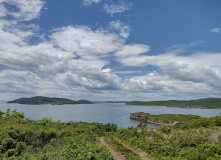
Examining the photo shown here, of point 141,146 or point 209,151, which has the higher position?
point 209,151

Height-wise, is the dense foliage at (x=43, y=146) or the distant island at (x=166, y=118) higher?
the dense foliage at (x=43, y=146)

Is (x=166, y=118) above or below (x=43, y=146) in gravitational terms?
below

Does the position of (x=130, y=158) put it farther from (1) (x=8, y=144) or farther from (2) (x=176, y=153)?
(1) (x=8, y=144)

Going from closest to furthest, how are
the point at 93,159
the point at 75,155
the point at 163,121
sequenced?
the point at 93,159 → the point at 75,155 → the point at 163,121

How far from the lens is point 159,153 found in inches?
A: 690

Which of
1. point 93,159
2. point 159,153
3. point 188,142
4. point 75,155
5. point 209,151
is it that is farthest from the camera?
point 188,142

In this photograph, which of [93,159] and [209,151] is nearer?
[93,159]

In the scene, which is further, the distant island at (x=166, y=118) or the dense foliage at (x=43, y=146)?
the distant island at (x=166, y=118)

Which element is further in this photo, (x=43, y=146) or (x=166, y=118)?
(x=166, y=118)

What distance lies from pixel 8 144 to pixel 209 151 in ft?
76.8

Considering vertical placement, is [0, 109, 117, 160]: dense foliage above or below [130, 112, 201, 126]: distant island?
above

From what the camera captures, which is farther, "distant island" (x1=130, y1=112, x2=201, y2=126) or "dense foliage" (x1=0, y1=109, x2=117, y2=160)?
"distant island" (x1=130, y1=112, x2=201, y2=126)

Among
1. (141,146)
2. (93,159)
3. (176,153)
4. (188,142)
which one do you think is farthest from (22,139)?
(188,142)

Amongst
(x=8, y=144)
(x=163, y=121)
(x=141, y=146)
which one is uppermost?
(x=8, y=144)
